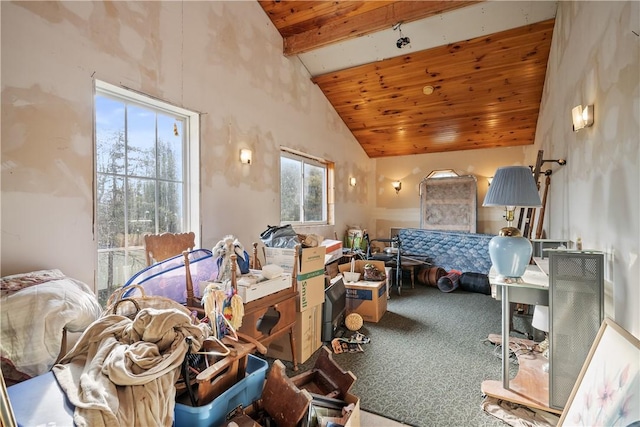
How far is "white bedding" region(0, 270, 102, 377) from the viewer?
129cm

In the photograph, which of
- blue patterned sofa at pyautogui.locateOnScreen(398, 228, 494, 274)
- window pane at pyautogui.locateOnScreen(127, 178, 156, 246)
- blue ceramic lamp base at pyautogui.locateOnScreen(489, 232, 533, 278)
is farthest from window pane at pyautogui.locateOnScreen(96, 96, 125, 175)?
blue patterned sofa at pyautogui.locateOnScreen(398, 228, 494, 274)

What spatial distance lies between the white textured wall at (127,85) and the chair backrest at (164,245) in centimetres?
29

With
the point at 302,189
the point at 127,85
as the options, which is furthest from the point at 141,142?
the point at 302,189

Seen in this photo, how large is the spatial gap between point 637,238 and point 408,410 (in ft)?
4.69

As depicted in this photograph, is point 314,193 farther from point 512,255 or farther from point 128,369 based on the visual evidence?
point 128,369

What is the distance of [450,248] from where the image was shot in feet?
16.9

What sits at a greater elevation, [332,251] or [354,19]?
[354,19]

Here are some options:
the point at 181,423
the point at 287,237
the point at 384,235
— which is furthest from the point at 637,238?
the point at 384,235

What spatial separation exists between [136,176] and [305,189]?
2.59 metres

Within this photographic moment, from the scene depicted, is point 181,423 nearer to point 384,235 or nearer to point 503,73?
point 503,73

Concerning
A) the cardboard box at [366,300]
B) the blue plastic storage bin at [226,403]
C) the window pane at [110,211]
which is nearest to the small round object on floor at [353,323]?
the cardboard box at [366,300]

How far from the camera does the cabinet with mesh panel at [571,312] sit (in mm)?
1518

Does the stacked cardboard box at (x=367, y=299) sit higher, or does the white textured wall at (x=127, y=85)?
the white textured wall at (x=127, y=85)

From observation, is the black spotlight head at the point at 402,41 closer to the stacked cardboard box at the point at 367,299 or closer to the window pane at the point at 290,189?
the window pane at the point at 290,189
